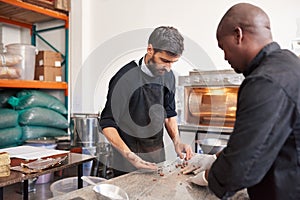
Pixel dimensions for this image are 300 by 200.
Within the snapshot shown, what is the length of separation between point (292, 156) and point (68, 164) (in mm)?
1383

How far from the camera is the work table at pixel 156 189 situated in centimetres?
107

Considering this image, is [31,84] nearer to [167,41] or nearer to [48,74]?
[48,74]

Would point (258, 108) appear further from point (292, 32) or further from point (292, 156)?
point (292, 32)

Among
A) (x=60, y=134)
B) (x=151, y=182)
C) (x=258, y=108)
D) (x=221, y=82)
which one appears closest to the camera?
(x=258, y=108)

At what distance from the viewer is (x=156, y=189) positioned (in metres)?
1.16

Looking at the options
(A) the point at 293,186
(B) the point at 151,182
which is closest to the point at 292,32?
(B) the point at 151,182

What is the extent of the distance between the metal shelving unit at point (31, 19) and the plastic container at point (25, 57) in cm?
13

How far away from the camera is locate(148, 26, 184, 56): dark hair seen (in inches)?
57.2

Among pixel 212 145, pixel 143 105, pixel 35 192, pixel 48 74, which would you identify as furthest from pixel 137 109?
pixel 48 74

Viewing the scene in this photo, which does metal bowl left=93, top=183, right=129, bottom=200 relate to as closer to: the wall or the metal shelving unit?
the wall

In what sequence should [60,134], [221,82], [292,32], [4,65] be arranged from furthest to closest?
[60,134], [4,65], [292,32], [221,82]

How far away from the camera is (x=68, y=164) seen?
1733mm

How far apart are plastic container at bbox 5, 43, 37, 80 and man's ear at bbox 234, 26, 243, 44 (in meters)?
3.16

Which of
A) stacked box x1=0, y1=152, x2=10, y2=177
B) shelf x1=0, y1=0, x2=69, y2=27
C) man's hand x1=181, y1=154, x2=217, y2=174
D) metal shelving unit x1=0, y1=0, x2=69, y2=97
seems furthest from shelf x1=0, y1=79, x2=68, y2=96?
man's hand x1=181, y1=154, x2=217, y2=174
